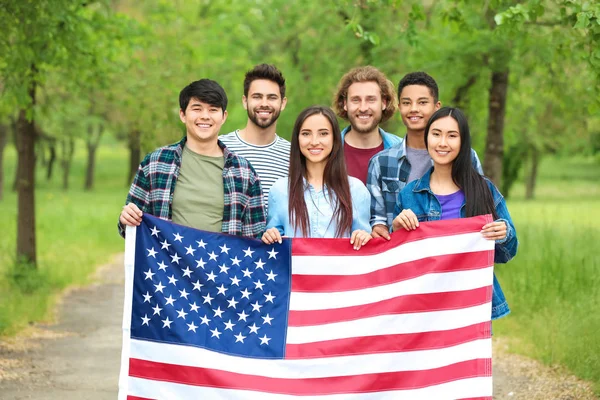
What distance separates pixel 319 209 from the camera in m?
5.80

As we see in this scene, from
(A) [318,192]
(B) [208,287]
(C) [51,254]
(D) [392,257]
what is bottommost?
(C) [51,254]

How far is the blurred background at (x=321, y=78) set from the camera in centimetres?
917

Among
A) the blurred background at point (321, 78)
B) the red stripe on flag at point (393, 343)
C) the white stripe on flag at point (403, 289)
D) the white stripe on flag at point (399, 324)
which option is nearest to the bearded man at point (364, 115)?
the white stripe on flag at point (403, 289)

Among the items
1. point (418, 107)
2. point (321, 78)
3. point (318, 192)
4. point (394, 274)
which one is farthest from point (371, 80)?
Answer: point (321, 78)

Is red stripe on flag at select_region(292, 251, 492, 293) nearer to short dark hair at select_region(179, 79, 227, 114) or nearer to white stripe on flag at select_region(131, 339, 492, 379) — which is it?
white stripe on flag at select_region(131, 339, 492, 379)

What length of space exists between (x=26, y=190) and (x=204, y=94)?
331 inches

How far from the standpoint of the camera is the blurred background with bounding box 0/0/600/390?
9.17 m

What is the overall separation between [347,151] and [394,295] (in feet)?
3.96

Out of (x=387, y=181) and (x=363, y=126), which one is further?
(x=363, y=126)

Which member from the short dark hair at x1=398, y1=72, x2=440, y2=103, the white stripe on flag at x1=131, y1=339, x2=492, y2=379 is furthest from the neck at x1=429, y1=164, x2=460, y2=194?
the white stripe on flag at x1=131, y1=339, x2=492, y2=379

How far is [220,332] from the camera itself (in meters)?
5.73

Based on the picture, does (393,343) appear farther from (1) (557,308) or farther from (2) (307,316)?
(1) (557,308)

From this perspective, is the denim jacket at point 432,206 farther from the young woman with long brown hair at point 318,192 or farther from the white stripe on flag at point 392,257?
the young woman with long brown hair at point 318,192

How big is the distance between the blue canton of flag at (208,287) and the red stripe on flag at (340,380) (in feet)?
0.73
